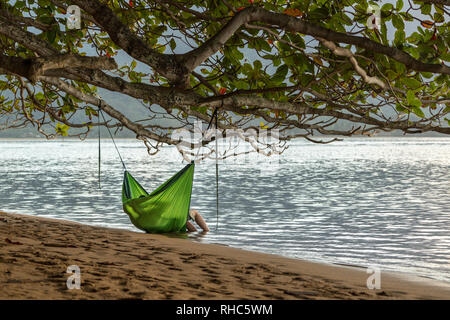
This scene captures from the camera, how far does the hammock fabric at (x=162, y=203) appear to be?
6.98m

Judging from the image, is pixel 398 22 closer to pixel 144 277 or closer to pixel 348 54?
pixel 348 54

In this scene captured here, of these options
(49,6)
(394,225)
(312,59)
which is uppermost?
(49,6)

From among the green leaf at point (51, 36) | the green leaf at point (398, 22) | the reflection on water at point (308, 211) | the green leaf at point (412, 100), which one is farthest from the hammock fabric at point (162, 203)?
the green leaf at point (398, 22)

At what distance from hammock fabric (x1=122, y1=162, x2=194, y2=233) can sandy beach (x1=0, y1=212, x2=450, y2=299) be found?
135 centimetres

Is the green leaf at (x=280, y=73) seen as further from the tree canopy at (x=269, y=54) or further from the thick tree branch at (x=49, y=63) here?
the thick tree branch at (x=49, y=63)

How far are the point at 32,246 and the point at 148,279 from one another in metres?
1.56

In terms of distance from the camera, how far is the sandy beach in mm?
3184

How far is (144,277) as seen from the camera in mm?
3746

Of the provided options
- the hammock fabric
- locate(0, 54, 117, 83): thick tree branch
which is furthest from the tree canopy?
the hammock fabric

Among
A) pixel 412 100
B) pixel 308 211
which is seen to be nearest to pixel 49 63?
pixel 412 100

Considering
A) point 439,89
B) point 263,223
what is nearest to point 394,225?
point 263,223

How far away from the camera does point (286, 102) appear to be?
12.3 feet

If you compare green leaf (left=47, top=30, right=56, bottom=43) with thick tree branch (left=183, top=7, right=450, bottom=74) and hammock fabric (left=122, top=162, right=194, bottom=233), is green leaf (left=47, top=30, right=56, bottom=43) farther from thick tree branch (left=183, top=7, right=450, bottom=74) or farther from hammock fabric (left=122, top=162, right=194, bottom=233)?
hammock fabric (left=122, top=162, right=194, bottom=233)
